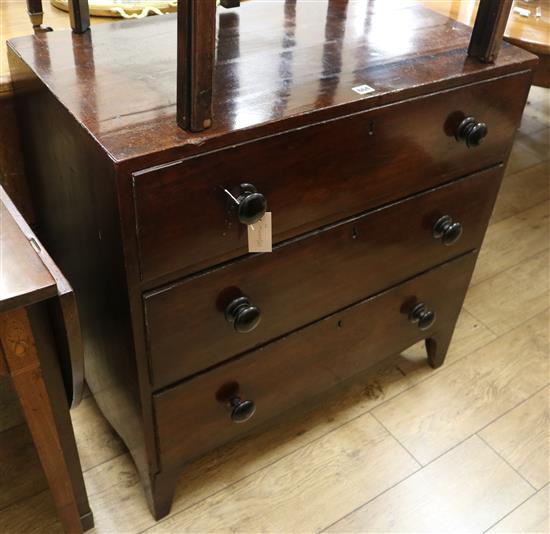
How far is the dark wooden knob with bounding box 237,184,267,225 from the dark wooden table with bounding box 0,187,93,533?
0.80ft

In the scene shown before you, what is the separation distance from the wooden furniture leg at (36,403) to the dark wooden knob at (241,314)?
28 cm

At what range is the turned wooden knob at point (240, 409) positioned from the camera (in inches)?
43.9

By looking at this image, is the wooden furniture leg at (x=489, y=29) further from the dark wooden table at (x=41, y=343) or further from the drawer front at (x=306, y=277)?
the dark wooden table at (x=41, y=343)

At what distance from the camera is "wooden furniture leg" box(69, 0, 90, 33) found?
3.30ft

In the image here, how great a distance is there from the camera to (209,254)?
885 mm

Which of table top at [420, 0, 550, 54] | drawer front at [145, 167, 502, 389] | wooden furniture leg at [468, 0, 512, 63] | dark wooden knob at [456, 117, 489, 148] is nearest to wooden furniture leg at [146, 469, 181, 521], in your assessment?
drawer front at [145, 167, 502, 389]

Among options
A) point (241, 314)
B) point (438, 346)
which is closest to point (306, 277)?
point (241, 314)

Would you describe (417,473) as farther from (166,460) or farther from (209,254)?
(209,254)

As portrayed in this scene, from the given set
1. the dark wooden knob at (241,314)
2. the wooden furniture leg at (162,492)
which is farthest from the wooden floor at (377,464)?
the dark wooden knob at (241,314)

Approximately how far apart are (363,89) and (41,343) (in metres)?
0.58

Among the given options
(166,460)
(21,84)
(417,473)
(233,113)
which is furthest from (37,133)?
(417,473)

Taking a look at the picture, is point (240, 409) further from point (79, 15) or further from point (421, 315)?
point (79, 15)

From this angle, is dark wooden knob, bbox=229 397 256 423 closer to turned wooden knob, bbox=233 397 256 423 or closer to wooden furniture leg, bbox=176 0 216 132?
turned wooden knob, bbox=233 397 256 423

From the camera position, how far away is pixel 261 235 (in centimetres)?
91
